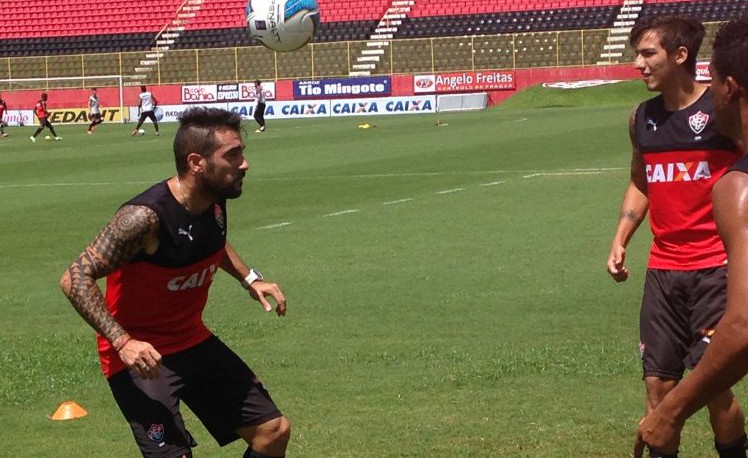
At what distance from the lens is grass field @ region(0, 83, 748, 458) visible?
8070 mm

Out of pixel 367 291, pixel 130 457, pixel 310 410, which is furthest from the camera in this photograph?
pixel 367 291

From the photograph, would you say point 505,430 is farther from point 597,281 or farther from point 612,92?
point 612,92

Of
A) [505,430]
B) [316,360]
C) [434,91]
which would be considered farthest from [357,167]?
[434,91]

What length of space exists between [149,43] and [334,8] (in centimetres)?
842

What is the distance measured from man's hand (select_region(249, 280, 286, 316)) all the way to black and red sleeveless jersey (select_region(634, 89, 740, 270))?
1.78 m

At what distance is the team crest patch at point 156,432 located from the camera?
19.2 feet

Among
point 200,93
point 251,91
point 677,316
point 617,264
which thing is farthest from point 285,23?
point 677,316

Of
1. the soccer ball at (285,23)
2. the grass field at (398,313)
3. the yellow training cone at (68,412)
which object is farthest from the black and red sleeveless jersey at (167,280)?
the soccer ball at (285,23)

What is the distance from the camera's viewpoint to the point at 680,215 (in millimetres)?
6664

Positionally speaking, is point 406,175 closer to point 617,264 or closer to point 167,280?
point 617,264

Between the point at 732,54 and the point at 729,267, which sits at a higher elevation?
the point at 732,54

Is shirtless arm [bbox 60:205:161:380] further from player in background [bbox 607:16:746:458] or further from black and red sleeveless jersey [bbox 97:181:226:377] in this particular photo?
player in background [bbox 607:16:746:458]

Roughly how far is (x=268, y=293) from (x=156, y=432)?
34.6 inches

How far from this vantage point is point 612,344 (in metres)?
10.1
